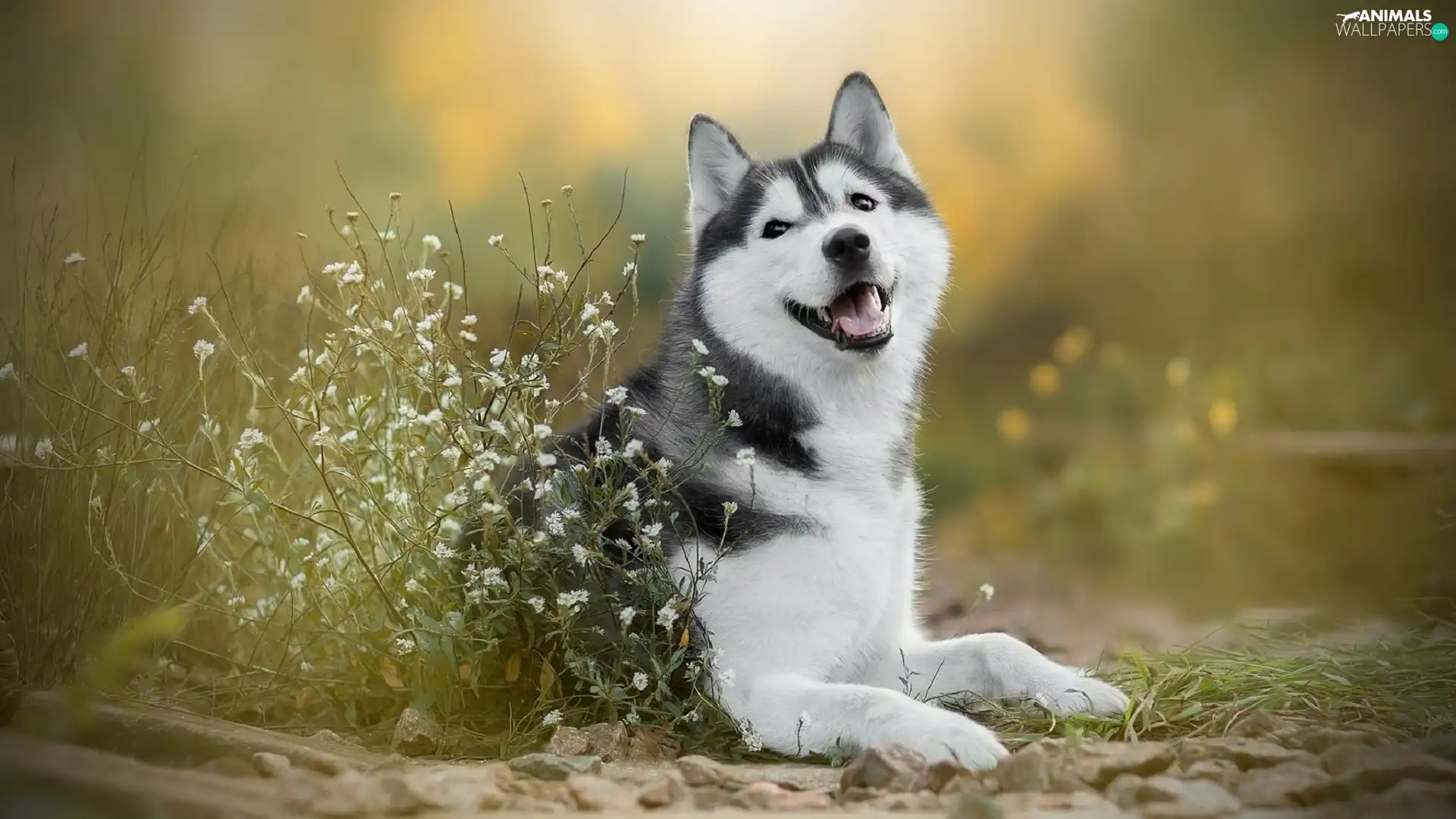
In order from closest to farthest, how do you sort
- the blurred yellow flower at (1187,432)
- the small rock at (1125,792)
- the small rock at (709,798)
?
the small rock at (1125,792)
the small rock at (709,798)
the blurred yellow flower at (1187,432)

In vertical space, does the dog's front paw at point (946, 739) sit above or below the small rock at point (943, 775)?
above

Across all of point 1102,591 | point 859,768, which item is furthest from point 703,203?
point 1102,591

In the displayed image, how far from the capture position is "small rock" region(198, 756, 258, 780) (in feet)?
7.21

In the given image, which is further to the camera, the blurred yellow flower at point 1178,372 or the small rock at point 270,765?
the blurred yellow flower at point 1178,372

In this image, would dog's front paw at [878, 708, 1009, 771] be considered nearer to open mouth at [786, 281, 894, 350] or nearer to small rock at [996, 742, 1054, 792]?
small rock at [996, 742, 1054, 792]

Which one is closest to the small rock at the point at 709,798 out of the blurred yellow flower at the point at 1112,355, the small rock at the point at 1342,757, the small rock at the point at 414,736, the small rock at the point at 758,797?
the small rock at the point at 758,797

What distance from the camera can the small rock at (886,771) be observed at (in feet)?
7.17

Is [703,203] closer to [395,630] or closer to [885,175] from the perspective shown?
[885,175]

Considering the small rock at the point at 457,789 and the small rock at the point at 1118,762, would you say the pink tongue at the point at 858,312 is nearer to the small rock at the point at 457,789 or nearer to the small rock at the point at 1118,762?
the small rock at the point at 1118,762

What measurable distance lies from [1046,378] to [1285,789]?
12.4ft

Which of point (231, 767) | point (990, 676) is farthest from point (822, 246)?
point (231, 767)

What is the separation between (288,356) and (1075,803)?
2737 mm

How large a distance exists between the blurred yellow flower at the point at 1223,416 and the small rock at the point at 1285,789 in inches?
136

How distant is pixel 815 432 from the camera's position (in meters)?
2.78
